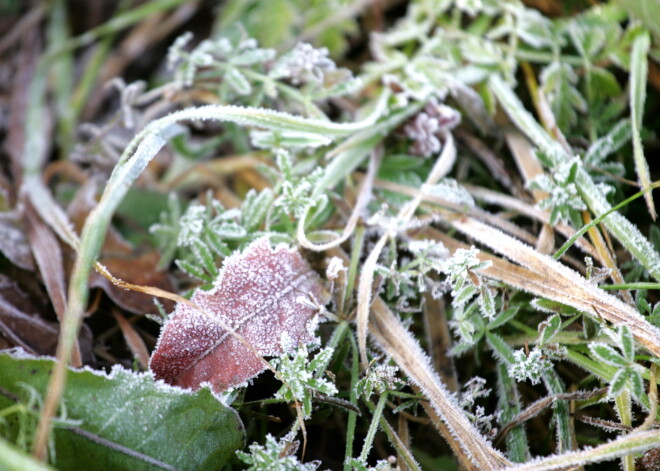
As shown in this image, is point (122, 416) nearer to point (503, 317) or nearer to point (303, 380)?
point (303, 380)

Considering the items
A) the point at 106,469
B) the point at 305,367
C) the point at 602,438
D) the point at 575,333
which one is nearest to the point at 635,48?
the point at 575,333

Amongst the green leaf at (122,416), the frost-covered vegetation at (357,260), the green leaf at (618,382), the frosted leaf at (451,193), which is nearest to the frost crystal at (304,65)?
the frost-covered vegetation at (357,260)

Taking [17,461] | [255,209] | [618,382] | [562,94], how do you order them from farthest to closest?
[562,94] < [255,209] < [618,382] < [17,461]

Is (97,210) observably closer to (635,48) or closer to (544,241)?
(544,241)

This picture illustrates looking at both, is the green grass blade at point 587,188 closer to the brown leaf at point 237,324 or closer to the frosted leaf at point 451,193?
the frosted leaf at point 451,193

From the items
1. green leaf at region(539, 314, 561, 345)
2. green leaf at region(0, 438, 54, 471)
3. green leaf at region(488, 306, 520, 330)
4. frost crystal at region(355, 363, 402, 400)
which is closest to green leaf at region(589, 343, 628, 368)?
green leaf at region(539, 314, 561, 345)

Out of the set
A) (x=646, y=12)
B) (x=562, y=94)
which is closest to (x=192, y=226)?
(x=562, y=94)
